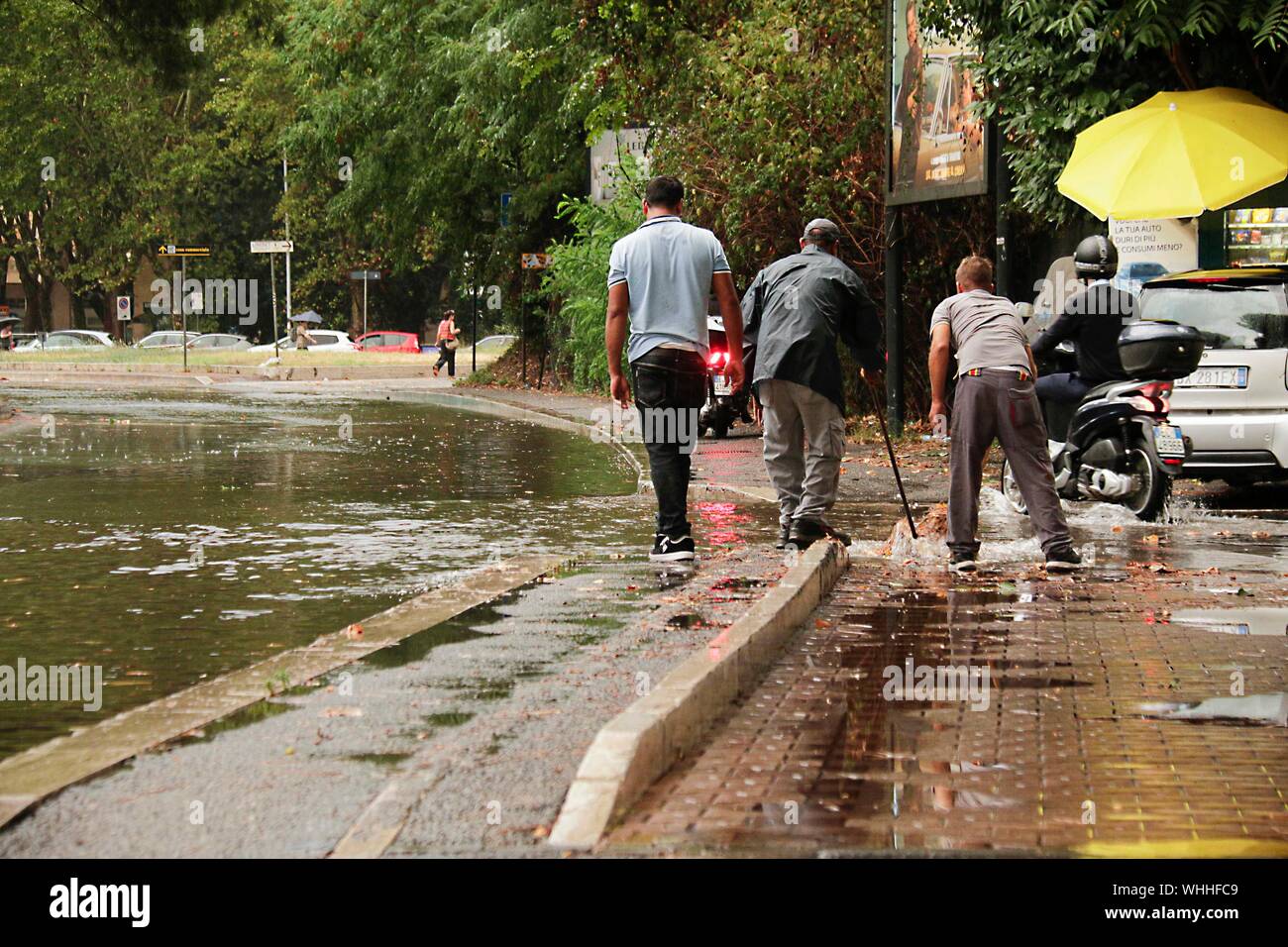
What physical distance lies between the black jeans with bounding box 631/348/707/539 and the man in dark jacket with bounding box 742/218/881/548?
22.1 inches

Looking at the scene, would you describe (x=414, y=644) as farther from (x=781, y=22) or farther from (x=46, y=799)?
(x=781, y=22)

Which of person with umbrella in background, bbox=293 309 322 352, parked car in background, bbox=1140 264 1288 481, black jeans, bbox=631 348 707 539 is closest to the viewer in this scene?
black jeans, bbox=631 348 707 539

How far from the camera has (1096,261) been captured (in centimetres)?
1268

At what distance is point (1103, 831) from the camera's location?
5031mm

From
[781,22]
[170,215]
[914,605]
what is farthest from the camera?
[170,215]

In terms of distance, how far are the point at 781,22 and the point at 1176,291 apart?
31.7ft

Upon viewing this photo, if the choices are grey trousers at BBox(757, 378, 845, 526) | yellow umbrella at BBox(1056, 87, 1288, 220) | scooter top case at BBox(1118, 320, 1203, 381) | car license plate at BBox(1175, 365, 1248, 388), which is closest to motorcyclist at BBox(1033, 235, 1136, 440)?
scooter top case at BBox(1118, 320, 1203, 381)

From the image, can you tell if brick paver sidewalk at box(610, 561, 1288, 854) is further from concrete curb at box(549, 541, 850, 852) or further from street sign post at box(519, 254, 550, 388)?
street sign post at box(519, 254, 550, 388)

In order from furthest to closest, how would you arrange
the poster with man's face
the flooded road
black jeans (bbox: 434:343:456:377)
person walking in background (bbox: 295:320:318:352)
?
1. person walking in background (bbox: 295:320:318:352)
2. black jeans (bbox: 434:343:456:377)
3. the poster with man's face
4. the flooded road

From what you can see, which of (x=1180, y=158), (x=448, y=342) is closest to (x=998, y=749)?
(x=1180, y=158)

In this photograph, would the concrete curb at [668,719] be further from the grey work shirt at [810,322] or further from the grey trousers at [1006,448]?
the grey work shirt at [810,322]

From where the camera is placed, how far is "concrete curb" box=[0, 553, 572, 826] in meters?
5.55

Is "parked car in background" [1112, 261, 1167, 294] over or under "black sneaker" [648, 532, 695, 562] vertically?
over
